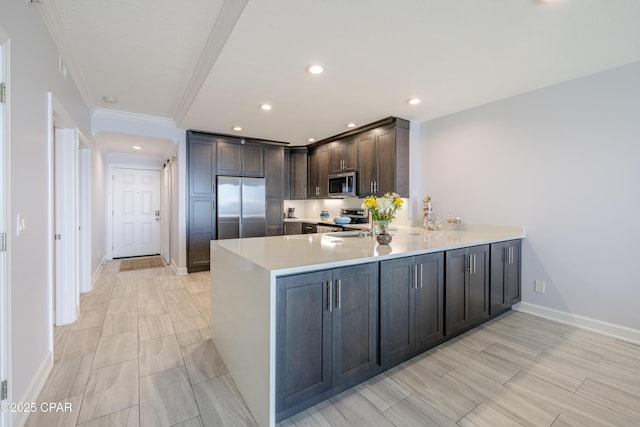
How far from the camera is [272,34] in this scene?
6.86ft

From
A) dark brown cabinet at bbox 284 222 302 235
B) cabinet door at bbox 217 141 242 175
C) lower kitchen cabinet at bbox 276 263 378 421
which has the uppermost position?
cabinet door at bbox 217 141 242 175

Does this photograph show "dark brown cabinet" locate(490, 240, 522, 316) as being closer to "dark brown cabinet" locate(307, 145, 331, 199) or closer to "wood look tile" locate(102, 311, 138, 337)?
"dark brown cabinet" locate(307, 145, 331, 199)

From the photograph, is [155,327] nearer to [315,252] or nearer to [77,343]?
[77,343]

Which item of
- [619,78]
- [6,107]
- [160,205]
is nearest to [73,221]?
[6,107]

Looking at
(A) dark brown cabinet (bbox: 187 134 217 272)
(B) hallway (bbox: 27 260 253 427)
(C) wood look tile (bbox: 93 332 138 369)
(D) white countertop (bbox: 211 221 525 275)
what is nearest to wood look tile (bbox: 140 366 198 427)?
(B) hallway (bbox: 27 260 253 427)

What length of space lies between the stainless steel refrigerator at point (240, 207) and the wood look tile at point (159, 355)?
266cm

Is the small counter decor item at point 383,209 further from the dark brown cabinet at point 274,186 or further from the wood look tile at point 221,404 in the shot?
the dark brown cabinet at point 274,186

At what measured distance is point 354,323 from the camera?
5.95 ft

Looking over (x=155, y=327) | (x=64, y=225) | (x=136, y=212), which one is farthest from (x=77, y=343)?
(x=136, y=212)

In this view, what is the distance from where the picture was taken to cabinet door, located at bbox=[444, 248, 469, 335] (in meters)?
2.44

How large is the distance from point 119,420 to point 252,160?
14.5 ft

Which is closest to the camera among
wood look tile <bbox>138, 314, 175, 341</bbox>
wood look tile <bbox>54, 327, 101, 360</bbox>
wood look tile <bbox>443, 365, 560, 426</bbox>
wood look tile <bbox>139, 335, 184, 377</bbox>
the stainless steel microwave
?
wood look tile <bbox>443, 365, 560, 426</bbox>

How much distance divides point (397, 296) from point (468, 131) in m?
2.78

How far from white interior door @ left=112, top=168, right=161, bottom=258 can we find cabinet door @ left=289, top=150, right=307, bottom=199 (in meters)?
3.53
